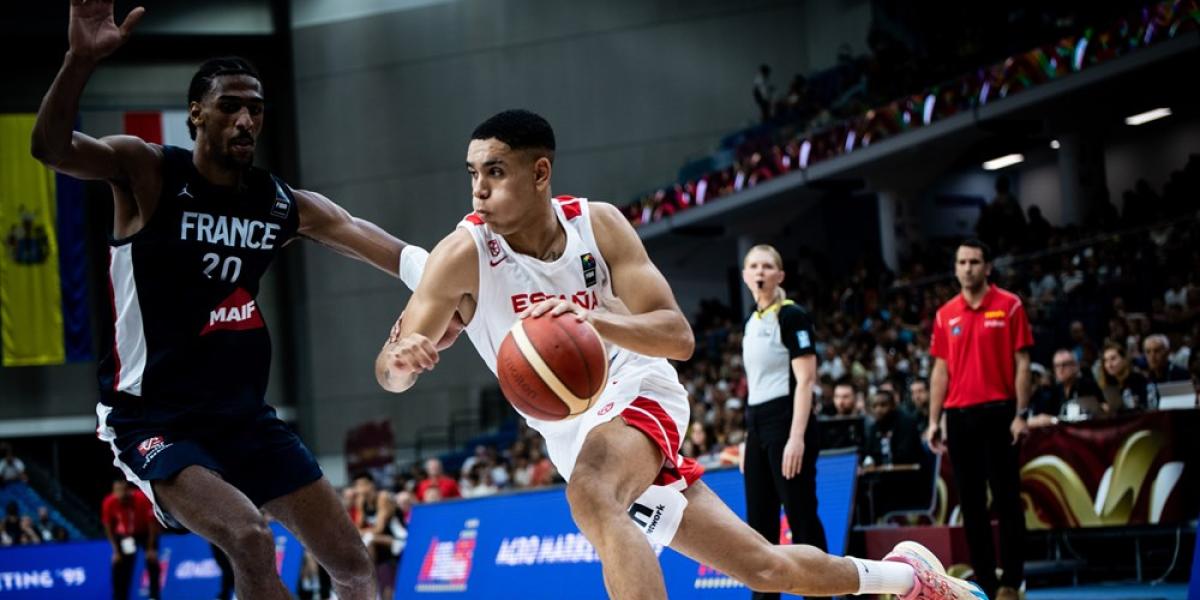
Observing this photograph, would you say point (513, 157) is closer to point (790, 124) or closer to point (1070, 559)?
point (1070, 559)

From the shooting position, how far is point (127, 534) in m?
15.9

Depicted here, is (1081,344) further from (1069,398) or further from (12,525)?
(12,525)

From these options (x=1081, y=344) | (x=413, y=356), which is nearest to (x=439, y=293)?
(x=413, y=356)

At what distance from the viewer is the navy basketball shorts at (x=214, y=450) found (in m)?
4.64

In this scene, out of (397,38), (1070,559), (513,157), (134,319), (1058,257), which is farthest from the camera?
(397,38)

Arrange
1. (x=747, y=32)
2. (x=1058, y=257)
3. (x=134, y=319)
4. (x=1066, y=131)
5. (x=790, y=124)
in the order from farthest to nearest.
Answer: (x=747, y=32) → (x=790, y=124) → (x=1066, y=131) → (x=1058, y=257) → (x=134, y=319)

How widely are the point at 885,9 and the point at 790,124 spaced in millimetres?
4044

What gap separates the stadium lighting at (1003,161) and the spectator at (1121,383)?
51.0 ft

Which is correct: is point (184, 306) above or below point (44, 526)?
above

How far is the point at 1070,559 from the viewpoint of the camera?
11133 mm

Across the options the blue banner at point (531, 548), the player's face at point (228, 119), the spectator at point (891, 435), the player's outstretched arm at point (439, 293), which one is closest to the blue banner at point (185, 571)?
the blue banner at point (531, 548)

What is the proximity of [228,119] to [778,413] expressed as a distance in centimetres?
397

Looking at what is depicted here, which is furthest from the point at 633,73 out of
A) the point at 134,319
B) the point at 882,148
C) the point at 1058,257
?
the point at 134,319

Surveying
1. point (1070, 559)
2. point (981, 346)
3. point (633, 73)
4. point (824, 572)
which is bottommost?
point (1070, 559)
